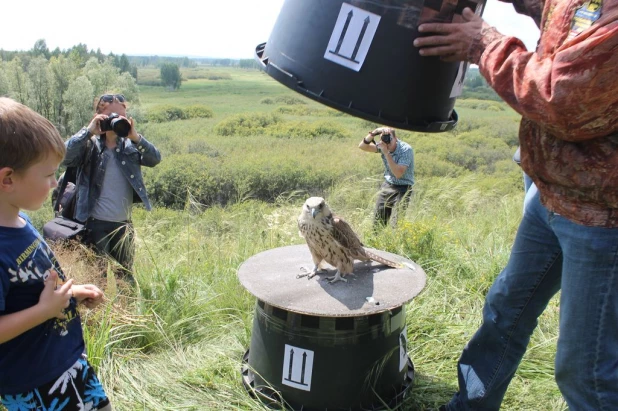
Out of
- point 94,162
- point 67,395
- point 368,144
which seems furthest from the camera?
point 368,144

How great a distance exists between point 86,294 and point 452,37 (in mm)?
1643

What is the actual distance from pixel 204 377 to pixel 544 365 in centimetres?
200

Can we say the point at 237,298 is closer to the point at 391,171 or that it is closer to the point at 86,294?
the point at 86,294

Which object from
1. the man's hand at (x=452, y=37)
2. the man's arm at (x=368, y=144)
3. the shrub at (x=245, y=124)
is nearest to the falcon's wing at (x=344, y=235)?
the man's hand at (x=452, y=37)

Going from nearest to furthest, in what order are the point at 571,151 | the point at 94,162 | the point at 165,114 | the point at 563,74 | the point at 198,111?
the point at 563,74 < the point at 571,151 < the point at 94,162 < the point at 165,114 < the point at 198,111

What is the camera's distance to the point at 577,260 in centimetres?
161

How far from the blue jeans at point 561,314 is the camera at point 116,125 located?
2908 mm

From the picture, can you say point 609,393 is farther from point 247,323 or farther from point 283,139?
point 283,139

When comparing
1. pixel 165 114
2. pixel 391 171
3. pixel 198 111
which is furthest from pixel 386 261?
pixel 198 111

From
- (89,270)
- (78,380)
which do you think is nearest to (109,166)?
(89,270)

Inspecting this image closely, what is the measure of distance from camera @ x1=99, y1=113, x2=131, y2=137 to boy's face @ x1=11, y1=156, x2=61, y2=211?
2122 millimetres

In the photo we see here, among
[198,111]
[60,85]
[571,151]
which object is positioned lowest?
[198,111]

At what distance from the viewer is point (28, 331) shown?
172 cm

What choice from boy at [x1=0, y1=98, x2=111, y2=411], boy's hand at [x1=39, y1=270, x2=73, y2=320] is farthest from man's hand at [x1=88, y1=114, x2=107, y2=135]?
boy's hand at [x1=39, y1=270, x2=73, y2=320]
